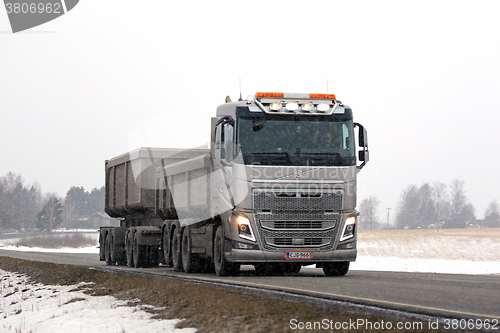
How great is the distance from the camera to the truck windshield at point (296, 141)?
583 inches

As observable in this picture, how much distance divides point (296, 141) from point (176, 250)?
6.07 metres

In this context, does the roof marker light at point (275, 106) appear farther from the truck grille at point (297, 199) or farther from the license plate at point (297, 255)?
the license plate at point (297, 255)

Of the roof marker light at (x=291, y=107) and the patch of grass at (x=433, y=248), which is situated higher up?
the roof marker light at (x=291, y=107)

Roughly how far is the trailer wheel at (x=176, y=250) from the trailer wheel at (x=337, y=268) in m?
4.50

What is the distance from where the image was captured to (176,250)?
19.3m

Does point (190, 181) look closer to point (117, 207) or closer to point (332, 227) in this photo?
point (332, 227)

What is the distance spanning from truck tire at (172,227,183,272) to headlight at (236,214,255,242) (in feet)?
14.9

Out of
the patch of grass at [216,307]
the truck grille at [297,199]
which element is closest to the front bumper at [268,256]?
the truck grille at [297,199]

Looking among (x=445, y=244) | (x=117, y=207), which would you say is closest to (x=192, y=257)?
(x=117, y=207)

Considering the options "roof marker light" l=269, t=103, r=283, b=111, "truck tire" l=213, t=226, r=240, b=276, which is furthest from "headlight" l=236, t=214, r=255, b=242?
"roof marker light" l=269, t=103, r=283, b=111

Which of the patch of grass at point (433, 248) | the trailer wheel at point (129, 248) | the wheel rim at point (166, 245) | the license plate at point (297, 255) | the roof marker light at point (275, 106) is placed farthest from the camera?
the patch of grass at point (433, 248)

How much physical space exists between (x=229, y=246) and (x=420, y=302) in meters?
6.46

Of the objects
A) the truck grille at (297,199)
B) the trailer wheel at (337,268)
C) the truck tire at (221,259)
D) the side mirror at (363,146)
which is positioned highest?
the side mirror at (363,146)

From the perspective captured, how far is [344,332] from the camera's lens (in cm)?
702
